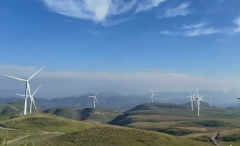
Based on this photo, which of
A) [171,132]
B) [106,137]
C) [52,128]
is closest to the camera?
[106,137]

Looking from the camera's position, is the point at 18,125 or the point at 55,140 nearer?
the point at 55,140

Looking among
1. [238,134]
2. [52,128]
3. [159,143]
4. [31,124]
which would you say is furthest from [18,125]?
[238,134]

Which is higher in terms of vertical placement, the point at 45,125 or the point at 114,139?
the point at 45,125

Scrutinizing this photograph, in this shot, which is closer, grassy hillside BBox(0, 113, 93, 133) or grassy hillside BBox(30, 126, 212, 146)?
grassy hillside BBox(30, 126, 212, 146)

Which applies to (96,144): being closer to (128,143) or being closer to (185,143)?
(128,143)

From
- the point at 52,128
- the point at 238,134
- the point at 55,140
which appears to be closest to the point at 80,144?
the point at 55,140

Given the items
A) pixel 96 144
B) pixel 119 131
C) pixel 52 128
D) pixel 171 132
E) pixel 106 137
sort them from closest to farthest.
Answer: pixel 96 144 → pixel 106 137 → pixel 119 131 → pixel 52 128 → pixel 171 132

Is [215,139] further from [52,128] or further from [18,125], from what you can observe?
[18,125]

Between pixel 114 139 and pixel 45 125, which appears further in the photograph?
pixel 45 125
